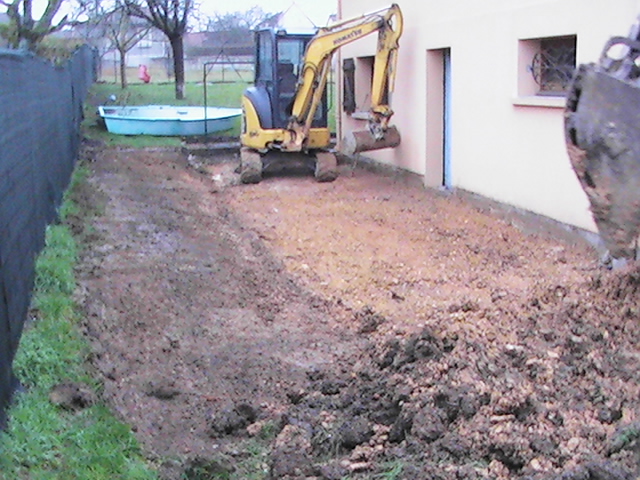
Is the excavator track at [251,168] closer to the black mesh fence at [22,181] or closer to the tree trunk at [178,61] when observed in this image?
the black mesh fence at [22,181]

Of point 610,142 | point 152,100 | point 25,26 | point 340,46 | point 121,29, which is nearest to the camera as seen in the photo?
point 610,142

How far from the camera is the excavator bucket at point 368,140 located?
14375 millimetres

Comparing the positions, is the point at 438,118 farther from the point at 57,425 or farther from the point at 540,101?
the point at 57,425

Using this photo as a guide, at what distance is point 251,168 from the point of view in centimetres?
1520

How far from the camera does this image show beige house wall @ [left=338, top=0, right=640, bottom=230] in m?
9.47

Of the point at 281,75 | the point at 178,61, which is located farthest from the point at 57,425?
the point at 178,61

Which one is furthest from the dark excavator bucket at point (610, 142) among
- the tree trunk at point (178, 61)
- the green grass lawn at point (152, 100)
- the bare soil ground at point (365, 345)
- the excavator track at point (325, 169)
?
the tree trunk at point (178, 61)

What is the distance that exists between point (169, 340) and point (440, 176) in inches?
318

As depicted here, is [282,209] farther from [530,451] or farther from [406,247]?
[530,451]

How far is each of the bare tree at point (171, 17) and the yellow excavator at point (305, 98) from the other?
12.8 m

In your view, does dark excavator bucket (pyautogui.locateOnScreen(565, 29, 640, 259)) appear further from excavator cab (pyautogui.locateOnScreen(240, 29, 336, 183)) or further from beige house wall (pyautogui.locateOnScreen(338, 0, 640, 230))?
excavator cab (pyautogui.locateOnScreen(240, 29, 336, 183))

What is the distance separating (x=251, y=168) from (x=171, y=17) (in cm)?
1529

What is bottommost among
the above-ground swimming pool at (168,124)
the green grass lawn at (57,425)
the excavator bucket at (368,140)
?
the green grass lawn at (57,425)

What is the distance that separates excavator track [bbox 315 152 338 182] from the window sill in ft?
16.9
